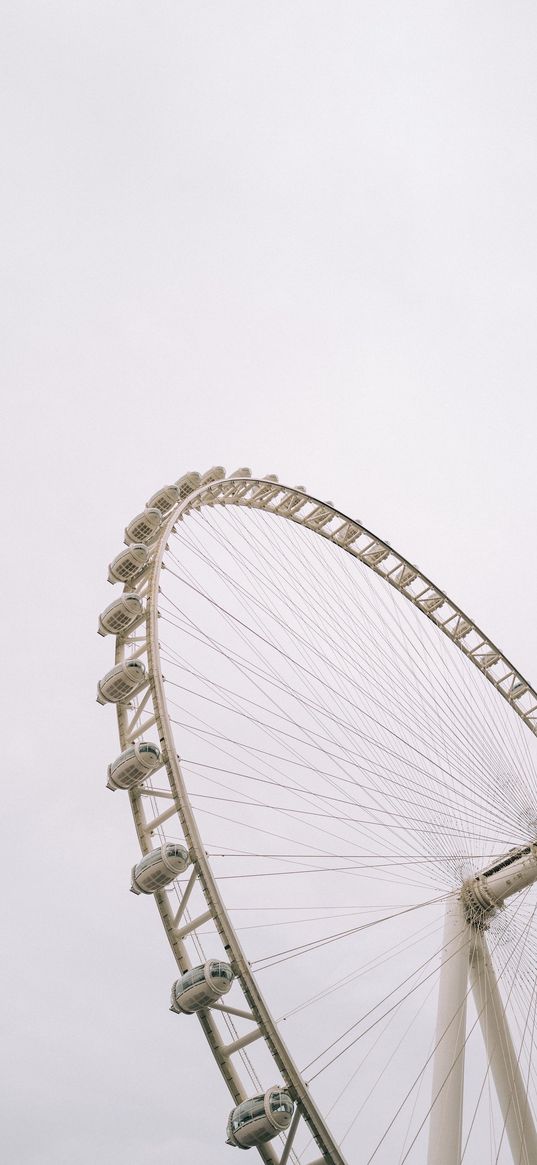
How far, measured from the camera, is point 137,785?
48.5 ft

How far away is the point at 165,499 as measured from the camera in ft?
67.1

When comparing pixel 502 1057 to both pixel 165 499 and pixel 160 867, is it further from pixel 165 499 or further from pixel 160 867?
pixel 165 499

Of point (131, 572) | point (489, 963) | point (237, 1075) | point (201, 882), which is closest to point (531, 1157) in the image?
point (489, 963)

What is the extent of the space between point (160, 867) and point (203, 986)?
1.77 meters

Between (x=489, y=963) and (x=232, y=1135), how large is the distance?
1069cm

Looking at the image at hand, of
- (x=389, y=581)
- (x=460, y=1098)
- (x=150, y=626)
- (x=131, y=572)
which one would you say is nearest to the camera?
(x=150, y=626)

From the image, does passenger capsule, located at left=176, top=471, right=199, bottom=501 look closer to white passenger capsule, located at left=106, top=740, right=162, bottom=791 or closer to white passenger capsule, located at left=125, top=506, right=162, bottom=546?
white passenger capsule, located at left=125, top=506, right=162, bottom=546

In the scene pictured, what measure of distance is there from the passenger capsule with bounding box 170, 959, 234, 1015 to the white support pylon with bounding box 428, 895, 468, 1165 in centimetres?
686

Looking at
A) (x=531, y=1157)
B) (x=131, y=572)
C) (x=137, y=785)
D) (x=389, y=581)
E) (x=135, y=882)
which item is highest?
(x=389, y=581)

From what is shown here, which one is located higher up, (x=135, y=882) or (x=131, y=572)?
(x=131, y=572)

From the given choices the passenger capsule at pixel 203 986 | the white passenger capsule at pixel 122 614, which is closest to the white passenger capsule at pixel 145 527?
the white passenger capsule at pixel 122 614

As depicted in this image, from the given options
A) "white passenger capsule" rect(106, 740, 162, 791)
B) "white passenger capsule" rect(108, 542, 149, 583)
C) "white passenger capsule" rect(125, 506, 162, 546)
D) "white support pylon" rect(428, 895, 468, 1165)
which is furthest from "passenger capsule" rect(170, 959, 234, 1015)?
"white passenger capsule" rect(125, 506, 162, 546)

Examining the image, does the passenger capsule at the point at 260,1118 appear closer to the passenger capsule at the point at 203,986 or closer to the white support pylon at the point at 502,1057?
the passenger capsule at the point at 203,986

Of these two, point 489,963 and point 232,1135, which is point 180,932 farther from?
point 489,963
